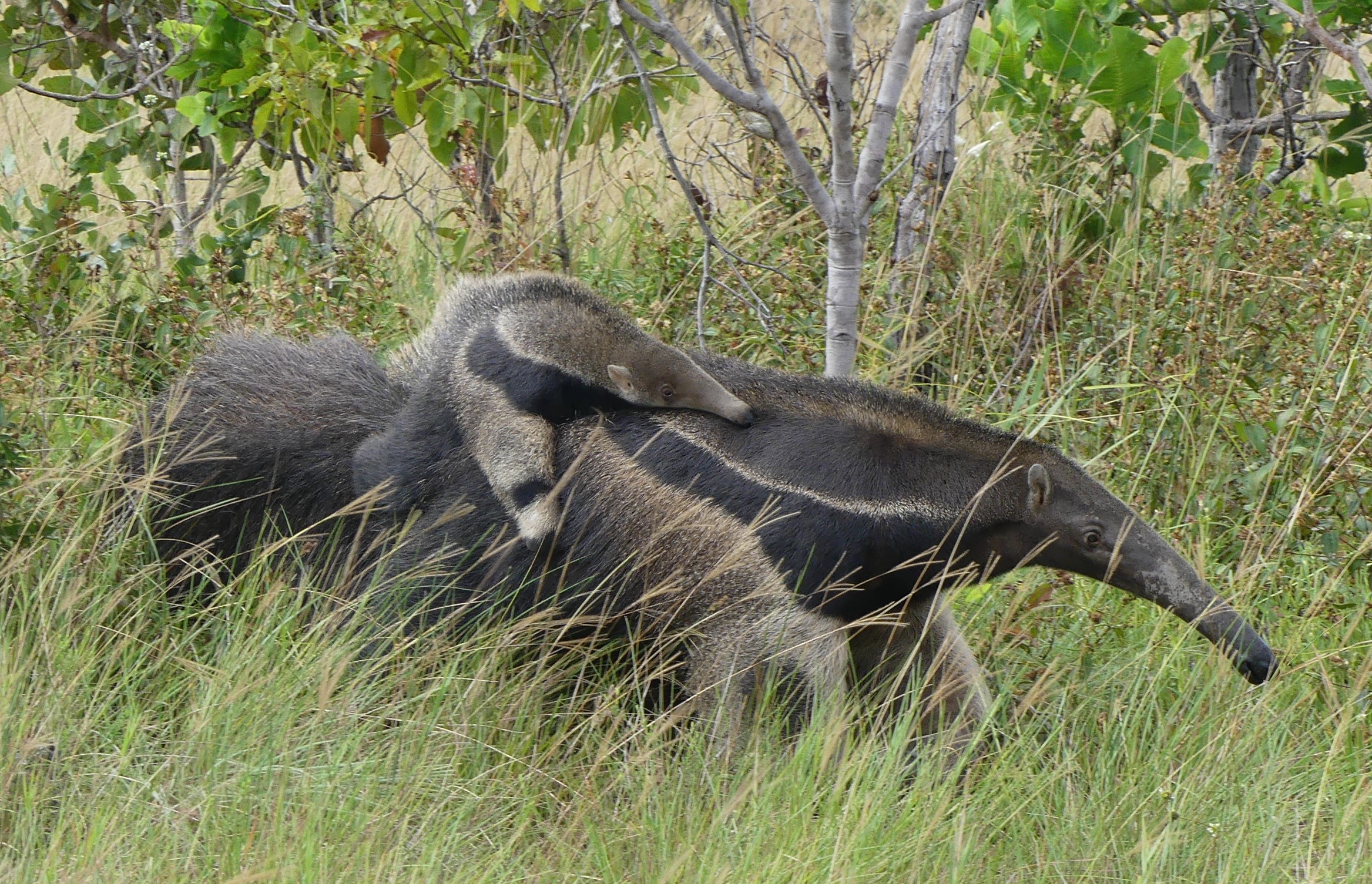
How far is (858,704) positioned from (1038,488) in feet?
2.50

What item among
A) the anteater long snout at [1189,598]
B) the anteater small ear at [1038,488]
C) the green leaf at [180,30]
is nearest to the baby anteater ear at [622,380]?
the anteater small ear at [1038,488]

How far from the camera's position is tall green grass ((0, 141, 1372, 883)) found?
3.26m

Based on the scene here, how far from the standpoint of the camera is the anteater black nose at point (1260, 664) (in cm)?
390

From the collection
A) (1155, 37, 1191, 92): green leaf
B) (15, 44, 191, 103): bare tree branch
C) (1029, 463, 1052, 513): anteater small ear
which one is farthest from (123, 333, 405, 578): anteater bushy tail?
(1155, 37, 1191, 92): green leaf

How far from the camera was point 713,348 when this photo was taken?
6410 mm

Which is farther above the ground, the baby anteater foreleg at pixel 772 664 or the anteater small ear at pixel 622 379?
the anteater small ear at pixel 622 379

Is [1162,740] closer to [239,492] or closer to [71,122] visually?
[239,492]

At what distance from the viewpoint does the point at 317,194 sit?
265 inches

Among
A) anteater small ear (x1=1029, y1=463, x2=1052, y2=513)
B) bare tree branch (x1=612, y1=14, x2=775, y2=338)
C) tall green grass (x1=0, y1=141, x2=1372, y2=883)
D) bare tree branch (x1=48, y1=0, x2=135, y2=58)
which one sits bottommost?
tall green grass (x1=0, y1=141, x2=1372, y2=883)

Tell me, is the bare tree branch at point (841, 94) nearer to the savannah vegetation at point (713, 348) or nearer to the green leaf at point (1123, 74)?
the savannah vegetation at point (713, 348)

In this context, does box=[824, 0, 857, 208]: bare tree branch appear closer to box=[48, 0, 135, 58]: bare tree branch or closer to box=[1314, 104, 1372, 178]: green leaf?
box=[1314, 104, 1372, 178]: green leaf

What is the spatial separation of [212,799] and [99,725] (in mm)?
888

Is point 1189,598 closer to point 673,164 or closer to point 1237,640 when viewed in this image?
point 1237,640

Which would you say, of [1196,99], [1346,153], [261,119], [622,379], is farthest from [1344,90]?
[261,119]
